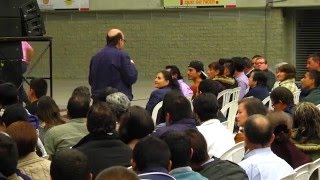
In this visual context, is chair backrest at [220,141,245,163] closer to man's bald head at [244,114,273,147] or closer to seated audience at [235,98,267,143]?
man's bald head at [244,114,273,147]

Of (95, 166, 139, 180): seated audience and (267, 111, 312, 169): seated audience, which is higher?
(95, 166, 139, 180): seated audience

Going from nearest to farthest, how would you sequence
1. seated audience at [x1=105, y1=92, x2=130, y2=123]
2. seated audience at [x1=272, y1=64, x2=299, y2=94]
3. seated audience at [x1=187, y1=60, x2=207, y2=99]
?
1. seated audience at [x1=105, y1=92, x2=130, y2=123]
2. seated audience at [x1=272, y1=64, x2=299, y2=94]
3. seated audience at [x1=187, y1=60, x2=207, y2=99]

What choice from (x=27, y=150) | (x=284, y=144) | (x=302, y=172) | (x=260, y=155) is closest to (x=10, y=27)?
(x=284, y=144)

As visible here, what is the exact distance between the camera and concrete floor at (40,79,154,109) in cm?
1681

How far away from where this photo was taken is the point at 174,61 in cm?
2109

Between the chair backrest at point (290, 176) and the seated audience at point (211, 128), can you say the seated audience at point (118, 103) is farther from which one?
the chair backrest at point (290, 176)

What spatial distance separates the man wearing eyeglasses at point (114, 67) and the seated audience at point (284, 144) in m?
4.18

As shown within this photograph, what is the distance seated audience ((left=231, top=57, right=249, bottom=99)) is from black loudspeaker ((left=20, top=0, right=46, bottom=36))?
3656 millimetres

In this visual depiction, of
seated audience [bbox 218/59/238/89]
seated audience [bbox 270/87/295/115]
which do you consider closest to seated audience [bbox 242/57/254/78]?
seated audience [bbox 218/59/238/89]

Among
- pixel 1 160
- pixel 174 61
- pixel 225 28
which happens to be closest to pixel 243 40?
pixel 225 28

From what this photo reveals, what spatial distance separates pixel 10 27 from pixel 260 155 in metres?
8.07

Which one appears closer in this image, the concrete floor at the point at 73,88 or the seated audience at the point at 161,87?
the seated audience at the point at 161,87

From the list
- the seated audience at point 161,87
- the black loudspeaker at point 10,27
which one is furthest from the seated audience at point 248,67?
the black loudspeaker at point 10,27

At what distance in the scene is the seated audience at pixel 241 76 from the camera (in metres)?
11.0
